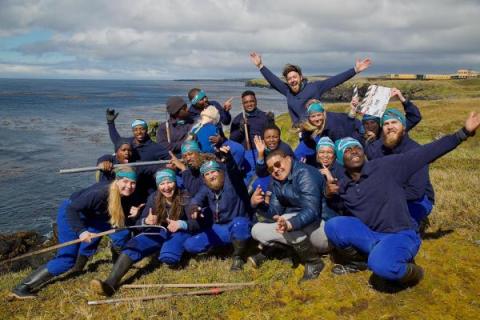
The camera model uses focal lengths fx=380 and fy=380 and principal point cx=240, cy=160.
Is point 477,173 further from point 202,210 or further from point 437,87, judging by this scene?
point 437,87

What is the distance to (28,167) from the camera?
96.3ft

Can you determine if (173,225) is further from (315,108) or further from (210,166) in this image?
(315,108)

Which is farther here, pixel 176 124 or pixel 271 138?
pixel 176 124

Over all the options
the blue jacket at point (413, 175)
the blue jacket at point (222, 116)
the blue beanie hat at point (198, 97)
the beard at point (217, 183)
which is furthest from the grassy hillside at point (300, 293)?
the blue beanie hat at point (198, 97)

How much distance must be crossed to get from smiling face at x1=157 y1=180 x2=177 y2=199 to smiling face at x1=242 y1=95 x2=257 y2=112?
12.0 feet

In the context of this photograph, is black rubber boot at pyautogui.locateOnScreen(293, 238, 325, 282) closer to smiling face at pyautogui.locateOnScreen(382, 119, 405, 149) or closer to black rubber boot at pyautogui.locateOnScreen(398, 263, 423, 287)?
black rubber boot at pyautogui.locateOnScreen(398, 263, 423, 287)

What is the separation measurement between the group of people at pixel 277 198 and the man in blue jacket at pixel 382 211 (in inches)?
0.6

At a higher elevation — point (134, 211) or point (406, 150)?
point (406, 150)

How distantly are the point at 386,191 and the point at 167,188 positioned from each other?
398 cm

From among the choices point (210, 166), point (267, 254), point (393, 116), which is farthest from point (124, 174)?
point (393, 116)

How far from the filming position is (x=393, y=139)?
6.69 m

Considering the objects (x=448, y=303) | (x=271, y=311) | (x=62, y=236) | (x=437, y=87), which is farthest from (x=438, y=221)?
(x=437, y=87)

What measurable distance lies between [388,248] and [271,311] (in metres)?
1.98

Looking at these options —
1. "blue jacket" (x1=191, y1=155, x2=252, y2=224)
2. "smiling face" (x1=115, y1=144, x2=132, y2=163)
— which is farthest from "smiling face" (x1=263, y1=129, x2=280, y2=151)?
"smiling face" (x1=115, y1=144, x2=132, y2=163)
